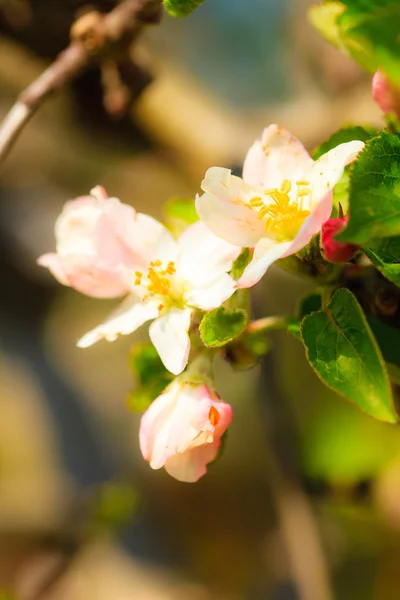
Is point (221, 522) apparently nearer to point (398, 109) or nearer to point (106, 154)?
point (106, 154)

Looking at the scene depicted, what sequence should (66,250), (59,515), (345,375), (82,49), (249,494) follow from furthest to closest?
1. (249,494)
2. (59,515)
3. (82,49)
4. (66,250)
5. (345,375)

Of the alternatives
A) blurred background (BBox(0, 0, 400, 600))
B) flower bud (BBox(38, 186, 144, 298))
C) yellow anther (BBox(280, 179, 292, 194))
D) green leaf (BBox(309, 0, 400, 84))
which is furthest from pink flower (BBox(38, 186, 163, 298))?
blurred background (BBox(0, 0, 400, 600))

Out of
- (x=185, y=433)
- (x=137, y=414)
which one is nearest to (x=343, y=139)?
(x=185, y=433)

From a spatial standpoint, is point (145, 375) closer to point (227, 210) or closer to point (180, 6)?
point (227, 210)

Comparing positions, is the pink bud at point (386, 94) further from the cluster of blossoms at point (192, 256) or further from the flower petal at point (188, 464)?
the flower petal at point (188, 464)

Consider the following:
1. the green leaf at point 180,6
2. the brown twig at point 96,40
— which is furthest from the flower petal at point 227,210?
the brown twig at point 96,40

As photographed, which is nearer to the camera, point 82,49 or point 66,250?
point 66,250

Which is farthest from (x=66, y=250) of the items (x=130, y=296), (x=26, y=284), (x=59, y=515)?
(x=26, y=284)

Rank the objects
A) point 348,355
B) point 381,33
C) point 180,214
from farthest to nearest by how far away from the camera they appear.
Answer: point 180,214 < point 348,355 < point 381,33
